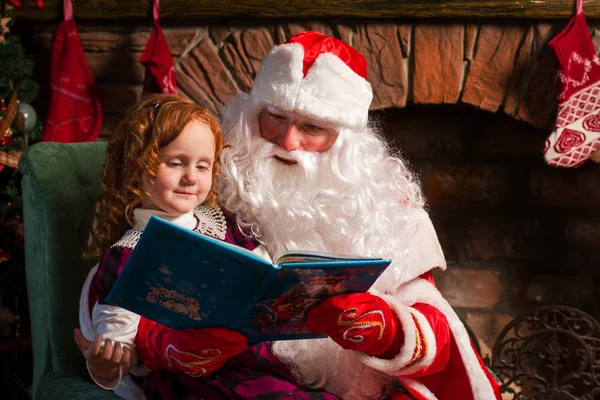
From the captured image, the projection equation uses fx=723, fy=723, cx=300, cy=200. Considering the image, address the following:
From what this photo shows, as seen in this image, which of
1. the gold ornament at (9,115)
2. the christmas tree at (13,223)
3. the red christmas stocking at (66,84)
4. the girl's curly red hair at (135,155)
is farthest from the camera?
the red christmas stocking at (66,84)

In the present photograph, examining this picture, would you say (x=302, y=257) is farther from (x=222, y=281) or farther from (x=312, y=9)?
(x=312, y=9)

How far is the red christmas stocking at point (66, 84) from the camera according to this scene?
2533 millimetres

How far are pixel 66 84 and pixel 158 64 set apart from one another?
1.15ft

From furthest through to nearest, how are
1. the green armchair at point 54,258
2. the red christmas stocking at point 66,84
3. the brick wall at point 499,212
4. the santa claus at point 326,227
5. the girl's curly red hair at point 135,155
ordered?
the brick wall at point 499,212, the red christmas stocking at point 66,84, the green armchair at point 54,258, the santa claus at point 326,227, the girl's curly red hair at point 135,155

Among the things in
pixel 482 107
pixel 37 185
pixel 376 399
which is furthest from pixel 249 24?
pixel 376 399

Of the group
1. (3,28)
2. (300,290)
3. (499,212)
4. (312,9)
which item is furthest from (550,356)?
(3,28)

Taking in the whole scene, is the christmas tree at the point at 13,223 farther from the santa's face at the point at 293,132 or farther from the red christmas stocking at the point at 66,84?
the santa's face at the point at 293,132

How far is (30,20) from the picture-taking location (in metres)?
2.62

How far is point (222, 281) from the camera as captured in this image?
3.41 feet

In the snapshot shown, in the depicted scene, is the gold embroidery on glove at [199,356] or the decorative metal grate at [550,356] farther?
the decorative metal grate at [550,356]

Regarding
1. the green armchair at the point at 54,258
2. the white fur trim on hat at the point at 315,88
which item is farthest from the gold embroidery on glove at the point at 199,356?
the white fur trim on hat at the point at 315,88

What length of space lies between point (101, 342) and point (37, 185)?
0.52 meters

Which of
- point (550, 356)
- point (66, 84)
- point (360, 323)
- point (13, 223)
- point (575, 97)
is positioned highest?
point (360, 323)

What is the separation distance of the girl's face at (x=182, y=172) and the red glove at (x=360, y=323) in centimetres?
31
